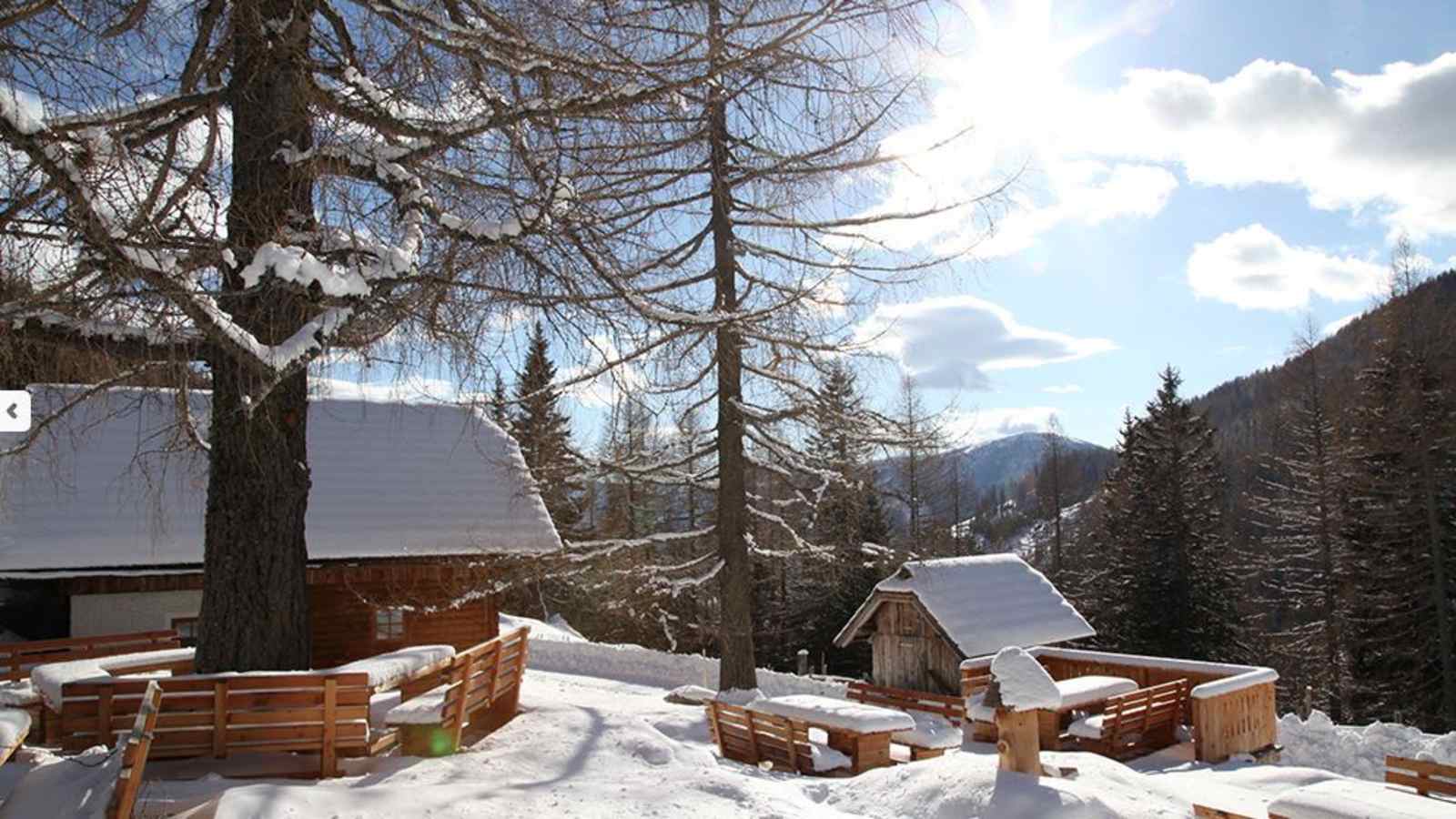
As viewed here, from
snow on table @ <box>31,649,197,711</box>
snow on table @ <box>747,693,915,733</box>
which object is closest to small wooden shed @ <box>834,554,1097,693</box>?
snow on table @ <box>747,693,915,733</box>

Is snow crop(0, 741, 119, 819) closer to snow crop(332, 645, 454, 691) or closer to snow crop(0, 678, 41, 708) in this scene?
snow crop(332, 645, 454, 691)

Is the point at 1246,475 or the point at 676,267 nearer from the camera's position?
the point at 676,267

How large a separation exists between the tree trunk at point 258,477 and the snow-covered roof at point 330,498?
576 cm

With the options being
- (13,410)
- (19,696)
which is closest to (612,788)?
(13,410)

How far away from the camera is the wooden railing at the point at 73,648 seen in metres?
13.3

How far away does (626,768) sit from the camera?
24.6 ft

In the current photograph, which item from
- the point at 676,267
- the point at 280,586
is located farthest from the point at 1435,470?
the point at 280,586

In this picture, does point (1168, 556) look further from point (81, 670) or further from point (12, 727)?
point (12, 727)

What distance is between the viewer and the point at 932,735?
1486cm

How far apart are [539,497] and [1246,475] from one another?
6717cm

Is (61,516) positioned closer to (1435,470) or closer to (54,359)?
(54,359)

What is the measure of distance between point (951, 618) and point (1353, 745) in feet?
23.7

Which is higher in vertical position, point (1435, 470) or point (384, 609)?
point (1435, 470)

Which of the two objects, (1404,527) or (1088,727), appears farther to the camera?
(1404,527)
